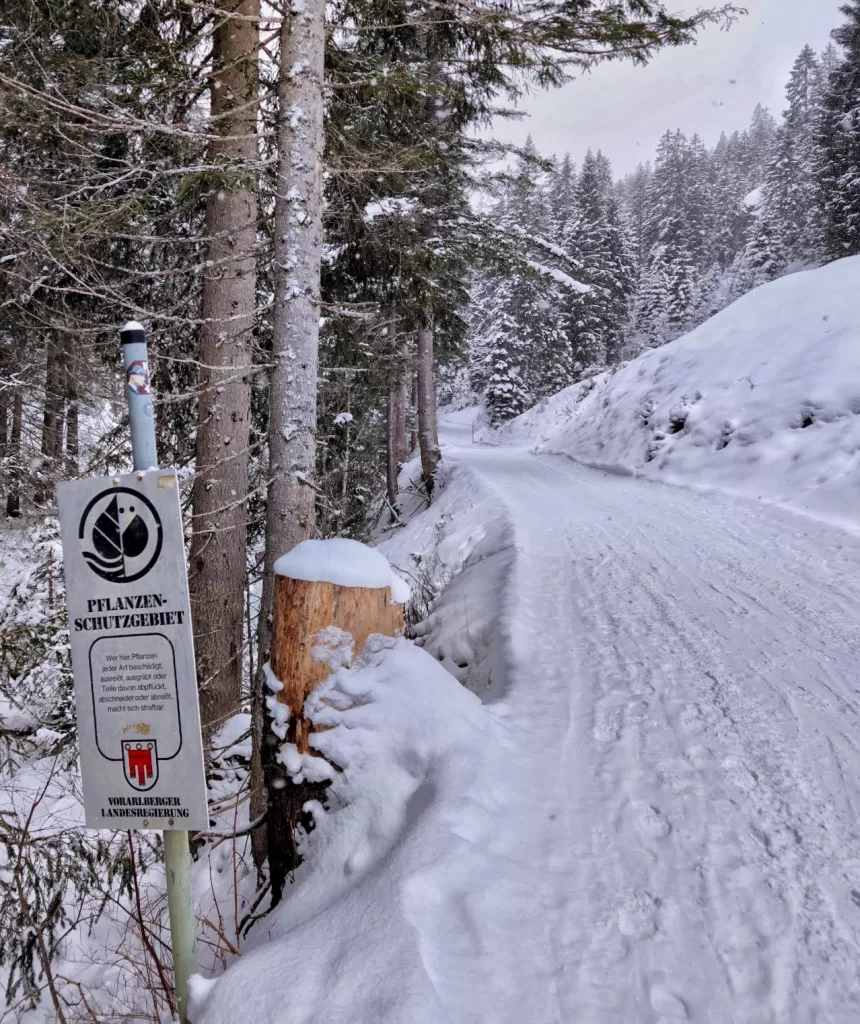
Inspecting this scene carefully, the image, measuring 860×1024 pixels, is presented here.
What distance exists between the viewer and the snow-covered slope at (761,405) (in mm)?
8422

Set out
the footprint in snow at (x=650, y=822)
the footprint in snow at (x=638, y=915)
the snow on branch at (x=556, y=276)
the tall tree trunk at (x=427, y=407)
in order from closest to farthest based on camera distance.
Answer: the footprint in snow at (x=638, y=915) < the footprint in snow at (x=650, y=822) < the snow on branch at (x=556, y=276) < the tall tree trunk at (x=427, y=407)

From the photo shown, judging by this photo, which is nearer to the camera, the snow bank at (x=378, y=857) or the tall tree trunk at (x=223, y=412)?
the snow bank at (x=378, y=857)

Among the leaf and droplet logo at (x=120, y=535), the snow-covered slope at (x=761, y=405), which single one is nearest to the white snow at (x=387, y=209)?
the leaf and droplet logo at (x=120, y=535)

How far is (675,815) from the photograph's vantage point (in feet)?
8.37

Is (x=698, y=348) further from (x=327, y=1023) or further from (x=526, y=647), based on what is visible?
(x=327, y=1023)

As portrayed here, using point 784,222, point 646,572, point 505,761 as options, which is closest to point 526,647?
point 505,761

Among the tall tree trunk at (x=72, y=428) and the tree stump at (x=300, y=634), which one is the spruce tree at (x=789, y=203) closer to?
the tall tree trunk at (x=72, y=428)

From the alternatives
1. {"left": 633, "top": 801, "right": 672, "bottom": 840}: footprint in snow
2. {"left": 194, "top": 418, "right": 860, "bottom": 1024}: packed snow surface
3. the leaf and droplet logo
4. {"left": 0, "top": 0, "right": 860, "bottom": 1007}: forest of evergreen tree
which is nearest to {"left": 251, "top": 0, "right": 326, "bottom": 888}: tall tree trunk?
{"left": 0, "top": 0, "right": 860, "bottom": 1007}: forest of evergreen tree

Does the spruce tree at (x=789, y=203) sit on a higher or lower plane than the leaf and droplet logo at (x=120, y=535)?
higher

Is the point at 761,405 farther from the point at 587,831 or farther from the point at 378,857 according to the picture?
the point at 378,857

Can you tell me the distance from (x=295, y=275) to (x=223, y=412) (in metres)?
1.56

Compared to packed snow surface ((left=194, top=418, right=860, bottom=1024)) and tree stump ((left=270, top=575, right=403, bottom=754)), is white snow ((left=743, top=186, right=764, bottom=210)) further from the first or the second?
tree stump ((left=270, top=575, right=403, bottom=754))

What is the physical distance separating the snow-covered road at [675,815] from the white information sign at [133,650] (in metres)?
0.96

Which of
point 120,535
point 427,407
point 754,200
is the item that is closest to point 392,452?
point 427,407
